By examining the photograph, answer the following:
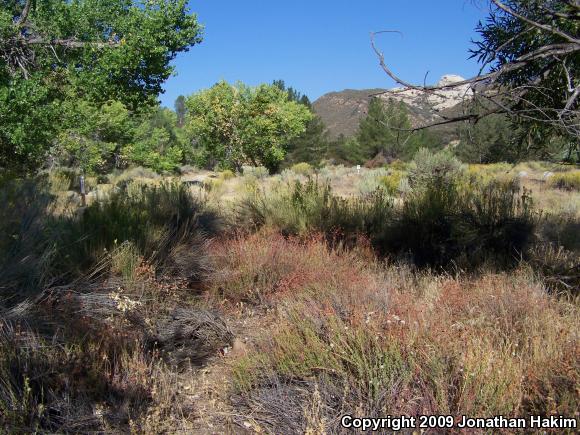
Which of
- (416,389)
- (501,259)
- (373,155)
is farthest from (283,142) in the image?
(416,389)

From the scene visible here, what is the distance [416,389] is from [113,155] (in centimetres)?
3672

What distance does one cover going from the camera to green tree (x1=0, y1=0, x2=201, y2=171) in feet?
32.5

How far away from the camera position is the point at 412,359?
298 cm

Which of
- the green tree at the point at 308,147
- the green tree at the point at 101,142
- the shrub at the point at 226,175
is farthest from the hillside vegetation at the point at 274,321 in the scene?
the green tree at the point at 308,147

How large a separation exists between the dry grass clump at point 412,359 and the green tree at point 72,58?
8047 millimetres

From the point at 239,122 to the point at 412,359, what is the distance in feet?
138

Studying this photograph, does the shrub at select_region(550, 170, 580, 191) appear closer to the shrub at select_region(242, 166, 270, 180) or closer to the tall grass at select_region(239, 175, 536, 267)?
the tall grass at select_region(239, 175, 536, 267)

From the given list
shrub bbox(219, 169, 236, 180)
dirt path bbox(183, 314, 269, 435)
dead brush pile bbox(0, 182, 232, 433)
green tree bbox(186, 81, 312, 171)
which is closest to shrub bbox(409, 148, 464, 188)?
dead brush pile bbox(0, 182, 232, 433)

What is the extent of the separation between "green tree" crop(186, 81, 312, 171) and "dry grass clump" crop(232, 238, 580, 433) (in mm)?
40264

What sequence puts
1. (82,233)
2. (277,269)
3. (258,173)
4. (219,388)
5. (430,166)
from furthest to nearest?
(258,173), (430,166), (277,269), (82,233), (219,388)

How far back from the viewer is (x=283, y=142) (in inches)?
1816

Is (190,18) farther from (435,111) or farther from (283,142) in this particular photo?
(283,142)

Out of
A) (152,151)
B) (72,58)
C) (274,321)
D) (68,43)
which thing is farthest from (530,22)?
(152,151)

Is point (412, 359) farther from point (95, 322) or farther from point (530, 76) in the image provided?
point (530, 76)
